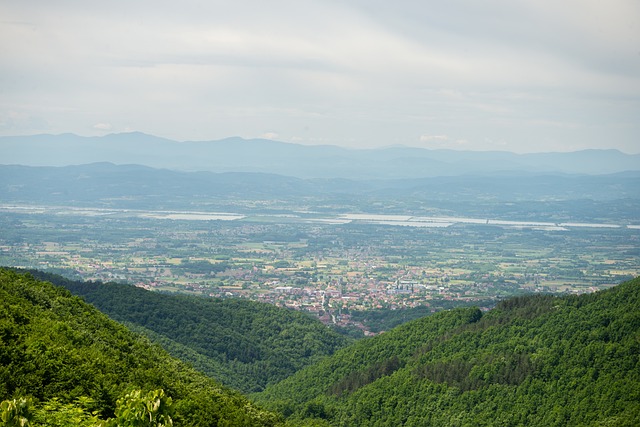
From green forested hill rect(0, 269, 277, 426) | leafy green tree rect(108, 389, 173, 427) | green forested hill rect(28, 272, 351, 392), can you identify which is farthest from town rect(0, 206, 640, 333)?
leafy green tree rect(108, 389, 173, 427)

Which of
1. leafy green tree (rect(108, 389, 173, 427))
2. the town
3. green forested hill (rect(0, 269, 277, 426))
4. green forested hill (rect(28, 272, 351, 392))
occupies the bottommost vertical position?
the town

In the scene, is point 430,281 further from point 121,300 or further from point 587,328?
point 587,328

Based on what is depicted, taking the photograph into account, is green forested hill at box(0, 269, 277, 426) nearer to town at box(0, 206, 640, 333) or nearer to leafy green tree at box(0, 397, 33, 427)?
leafy green tree at box(0, 397, 33, 427)

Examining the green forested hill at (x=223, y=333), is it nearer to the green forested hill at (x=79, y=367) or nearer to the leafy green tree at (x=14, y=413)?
the green forested hill at (x=79, y=367)

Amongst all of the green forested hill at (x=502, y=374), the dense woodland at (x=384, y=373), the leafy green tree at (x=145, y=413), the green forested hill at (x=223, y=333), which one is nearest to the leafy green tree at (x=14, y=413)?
the dense woodland at (x=384, y=373)

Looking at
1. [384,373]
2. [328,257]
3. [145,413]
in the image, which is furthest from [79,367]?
[328,257]

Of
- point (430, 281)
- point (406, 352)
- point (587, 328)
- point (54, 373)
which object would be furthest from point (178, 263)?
point (54, 373)
